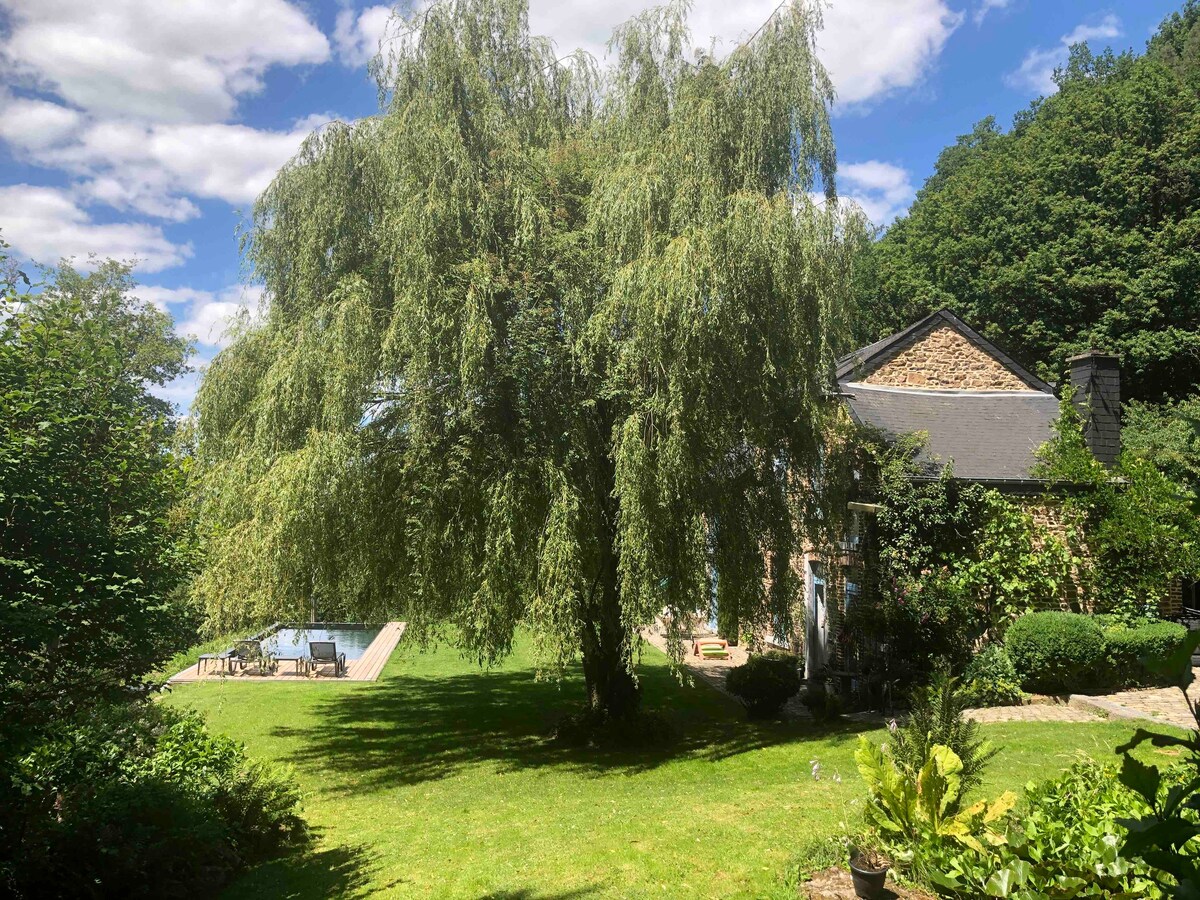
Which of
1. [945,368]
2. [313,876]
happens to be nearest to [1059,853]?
[313,876]

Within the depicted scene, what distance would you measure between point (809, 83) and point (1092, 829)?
32.6 ft

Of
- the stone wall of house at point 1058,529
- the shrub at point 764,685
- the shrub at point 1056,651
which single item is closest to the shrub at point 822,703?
the shrub at point 764,685

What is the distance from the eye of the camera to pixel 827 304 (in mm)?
10586

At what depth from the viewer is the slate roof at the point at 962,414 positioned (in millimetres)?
14508

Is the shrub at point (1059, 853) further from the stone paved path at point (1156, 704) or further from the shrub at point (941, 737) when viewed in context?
the stone paved path at point (1156, 704)

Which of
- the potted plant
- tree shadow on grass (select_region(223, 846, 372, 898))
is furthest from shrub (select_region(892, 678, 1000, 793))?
tree shadow on grass (select_region(223, 846, 372, 898))

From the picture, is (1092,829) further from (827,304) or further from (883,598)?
(883,598)

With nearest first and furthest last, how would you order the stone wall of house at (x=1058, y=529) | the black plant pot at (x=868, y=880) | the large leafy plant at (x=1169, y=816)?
the large leafy plant at (x=1169, y=816)
the black plant pot at (x=868, y=880)
the stone wall of house at (x=1058, y=529)

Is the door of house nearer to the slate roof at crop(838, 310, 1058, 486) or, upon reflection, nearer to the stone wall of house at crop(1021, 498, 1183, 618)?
the slate roof at crop(838, 310, 1058, 486)

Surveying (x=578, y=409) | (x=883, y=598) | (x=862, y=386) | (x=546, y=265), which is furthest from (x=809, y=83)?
(x=883, y=598)

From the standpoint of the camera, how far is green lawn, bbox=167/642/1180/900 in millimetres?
6695

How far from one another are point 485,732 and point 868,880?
9167 millimetres

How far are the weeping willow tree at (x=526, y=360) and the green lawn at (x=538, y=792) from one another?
70.4 inches

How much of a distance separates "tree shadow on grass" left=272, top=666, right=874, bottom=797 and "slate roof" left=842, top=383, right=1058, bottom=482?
527 centimetres
